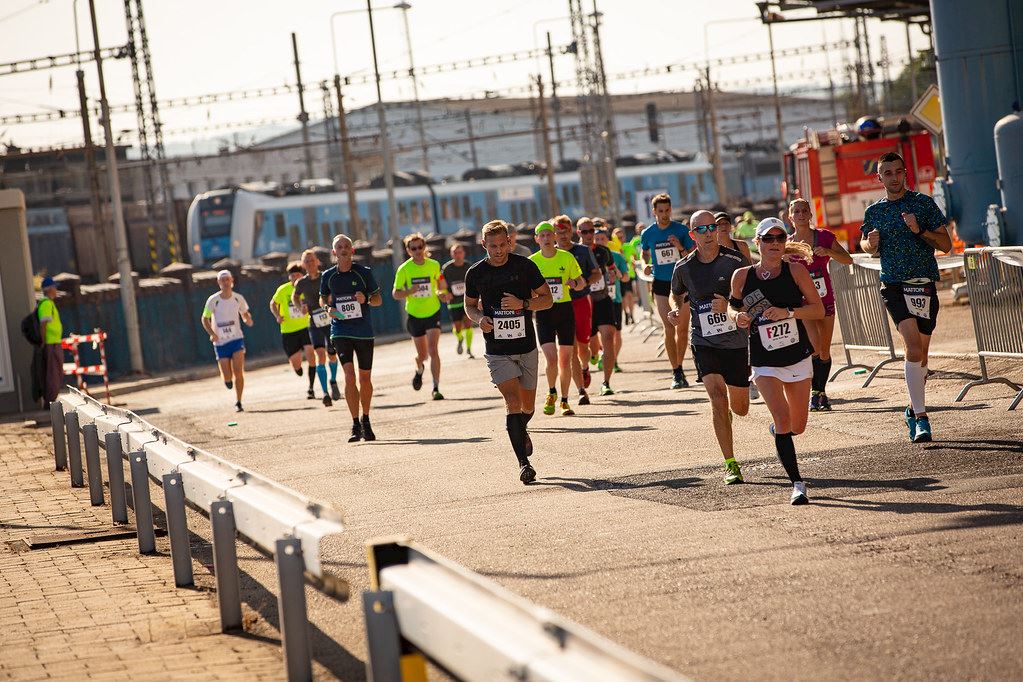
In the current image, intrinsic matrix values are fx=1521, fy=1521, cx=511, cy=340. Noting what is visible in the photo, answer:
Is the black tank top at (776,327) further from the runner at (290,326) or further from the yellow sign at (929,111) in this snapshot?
the yellow sign at (929,111)

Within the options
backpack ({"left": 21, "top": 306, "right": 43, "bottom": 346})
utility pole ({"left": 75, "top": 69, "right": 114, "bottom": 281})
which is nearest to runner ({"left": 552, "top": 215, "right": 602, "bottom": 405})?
backpack ({"left": 21, "top": 306, "right": 43, "bottom": 346})

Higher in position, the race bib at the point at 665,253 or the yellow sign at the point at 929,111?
the yellow sign at the point at 929,111

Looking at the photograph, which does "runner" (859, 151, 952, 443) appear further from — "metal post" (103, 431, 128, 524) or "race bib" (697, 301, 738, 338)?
"metal post" (103, 431, 128, 524)

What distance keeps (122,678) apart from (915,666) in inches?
129

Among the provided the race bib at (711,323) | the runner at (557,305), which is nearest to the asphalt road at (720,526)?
the runner at (557,305)

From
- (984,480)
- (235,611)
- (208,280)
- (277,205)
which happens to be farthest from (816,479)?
(277,205)

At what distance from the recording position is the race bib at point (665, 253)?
1734 centimetres

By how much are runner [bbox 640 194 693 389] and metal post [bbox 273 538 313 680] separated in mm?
11043

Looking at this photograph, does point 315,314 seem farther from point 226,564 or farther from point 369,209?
point 369,209

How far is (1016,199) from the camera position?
19688mm

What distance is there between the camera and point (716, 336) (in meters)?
10.5

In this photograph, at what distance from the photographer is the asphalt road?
6043mm

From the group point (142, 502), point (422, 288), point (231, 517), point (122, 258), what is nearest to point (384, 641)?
point (231, 517)

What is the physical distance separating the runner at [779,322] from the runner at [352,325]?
6.25 m
